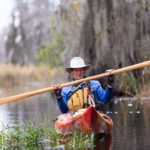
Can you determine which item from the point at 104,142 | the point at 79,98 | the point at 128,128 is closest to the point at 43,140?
the point at 104,142

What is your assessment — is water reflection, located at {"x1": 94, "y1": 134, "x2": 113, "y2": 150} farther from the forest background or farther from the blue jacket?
the forest background

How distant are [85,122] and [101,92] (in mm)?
897

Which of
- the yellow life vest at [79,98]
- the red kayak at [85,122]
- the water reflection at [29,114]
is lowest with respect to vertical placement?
the water reflection at [29,114]

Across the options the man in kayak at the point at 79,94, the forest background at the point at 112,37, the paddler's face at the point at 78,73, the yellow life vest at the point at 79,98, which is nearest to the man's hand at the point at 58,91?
the man in kayak at the point at 79,94

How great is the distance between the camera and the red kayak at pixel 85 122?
748 cm

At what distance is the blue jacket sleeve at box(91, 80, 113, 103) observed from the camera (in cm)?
799

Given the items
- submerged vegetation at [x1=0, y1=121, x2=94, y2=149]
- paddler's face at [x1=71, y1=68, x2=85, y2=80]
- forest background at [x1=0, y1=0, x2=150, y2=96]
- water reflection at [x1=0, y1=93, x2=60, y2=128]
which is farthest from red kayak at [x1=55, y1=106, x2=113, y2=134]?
forest background at [x1=0, y1=0, x2=150, y2=96]

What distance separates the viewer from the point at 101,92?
824 cm

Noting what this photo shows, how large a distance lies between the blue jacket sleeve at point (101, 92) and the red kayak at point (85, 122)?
36 cm

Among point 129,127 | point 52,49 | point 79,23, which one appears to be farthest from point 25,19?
point 129,127

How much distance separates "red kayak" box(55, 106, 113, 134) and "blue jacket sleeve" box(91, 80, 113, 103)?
0.36m

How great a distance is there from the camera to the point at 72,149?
6.59 metres

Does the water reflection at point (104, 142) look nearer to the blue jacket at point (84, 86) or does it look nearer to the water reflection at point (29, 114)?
the blue jacket at point (84, 86)

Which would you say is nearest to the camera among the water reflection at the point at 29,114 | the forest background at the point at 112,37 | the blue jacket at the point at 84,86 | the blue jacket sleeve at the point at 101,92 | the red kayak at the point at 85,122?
the red kayak at the point at 85,122
